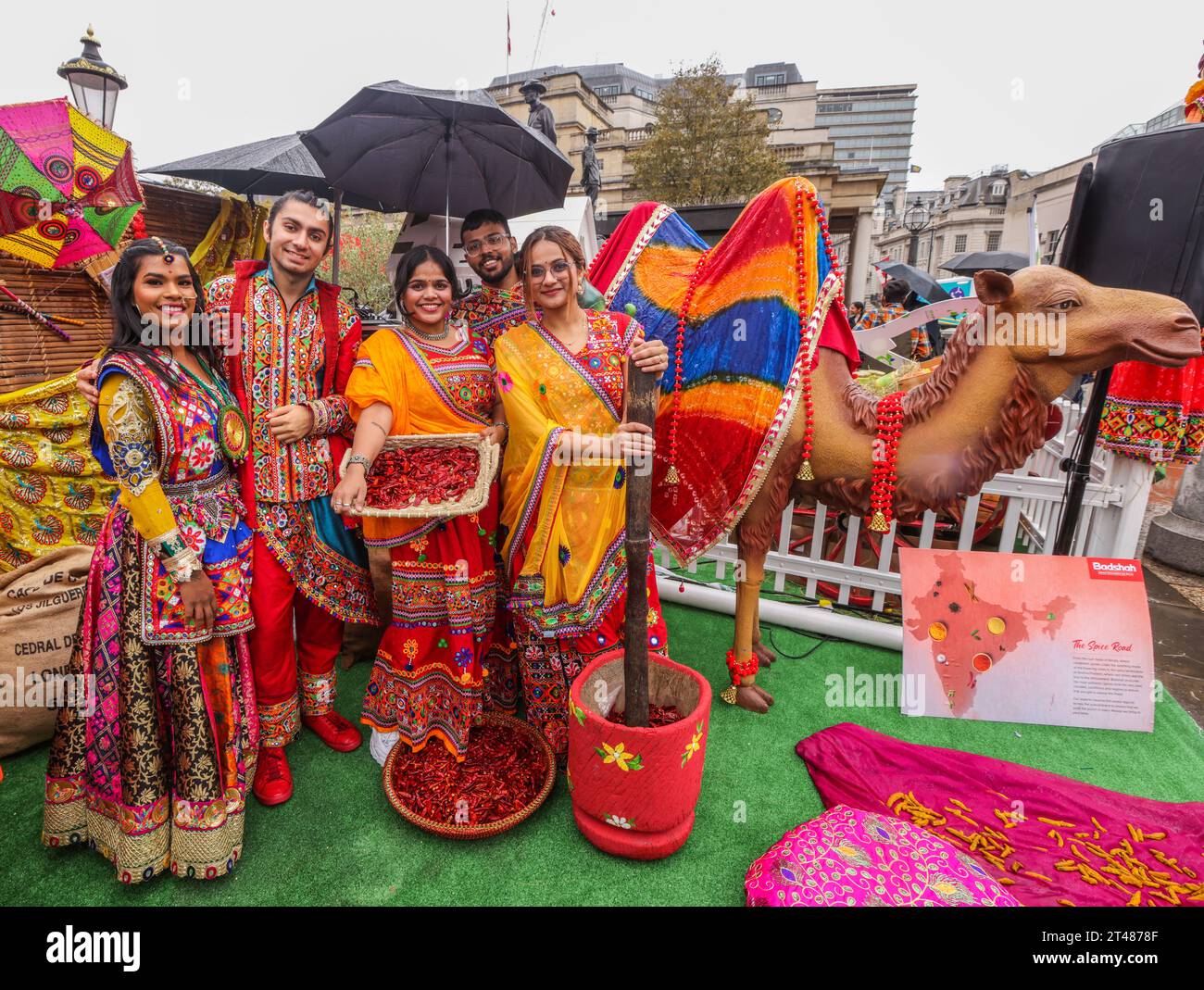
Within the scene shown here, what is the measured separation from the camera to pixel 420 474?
2.28 metres

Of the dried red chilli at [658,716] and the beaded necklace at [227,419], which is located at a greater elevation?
the beaded necklace at [227,419]

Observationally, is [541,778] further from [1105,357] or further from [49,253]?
[49,253]

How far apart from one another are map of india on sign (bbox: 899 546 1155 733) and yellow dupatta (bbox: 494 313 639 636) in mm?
1681

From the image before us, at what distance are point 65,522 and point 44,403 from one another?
0.63 meters

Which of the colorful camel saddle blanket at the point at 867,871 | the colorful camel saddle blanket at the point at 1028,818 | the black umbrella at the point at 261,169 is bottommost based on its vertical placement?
the colorful camel saddle blanket at the point at 1028,818

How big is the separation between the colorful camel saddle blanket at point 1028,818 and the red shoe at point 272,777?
2.04 metres

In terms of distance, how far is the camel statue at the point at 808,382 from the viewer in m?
2.16

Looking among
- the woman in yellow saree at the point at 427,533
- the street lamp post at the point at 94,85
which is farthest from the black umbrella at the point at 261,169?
the woman in yellow saree at the point at 427,533

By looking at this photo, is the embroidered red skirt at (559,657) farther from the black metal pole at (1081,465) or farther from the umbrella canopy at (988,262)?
the umbrella canopy at (988,262)

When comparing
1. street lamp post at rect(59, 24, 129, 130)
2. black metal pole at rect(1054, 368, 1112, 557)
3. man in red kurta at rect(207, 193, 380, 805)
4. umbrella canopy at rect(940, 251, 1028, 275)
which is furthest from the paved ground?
street lamp post at rect(59, 24, 129, 130)

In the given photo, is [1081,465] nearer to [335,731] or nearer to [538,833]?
[538,833]

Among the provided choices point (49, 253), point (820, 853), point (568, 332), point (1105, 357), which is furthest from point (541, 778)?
point (49, 253)

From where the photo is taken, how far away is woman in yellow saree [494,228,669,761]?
212cm

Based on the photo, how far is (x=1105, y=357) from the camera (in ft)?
7.09
